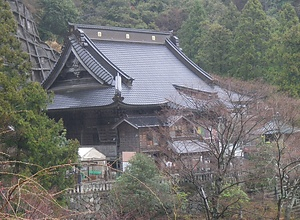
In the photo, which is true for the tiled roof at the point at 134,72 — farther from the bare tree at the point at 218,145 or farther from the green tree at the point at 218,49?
the green tree at the point at 218,49

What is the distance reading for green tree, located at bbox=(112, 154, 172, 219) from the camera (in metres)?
11.2

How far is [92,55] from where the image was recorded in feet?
60.9

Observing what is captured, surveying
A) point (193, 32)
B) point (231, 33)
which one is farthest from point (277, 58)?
point (193, 32)

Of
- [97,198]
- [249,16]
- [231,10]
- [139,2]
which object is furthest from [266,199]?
[139,2]

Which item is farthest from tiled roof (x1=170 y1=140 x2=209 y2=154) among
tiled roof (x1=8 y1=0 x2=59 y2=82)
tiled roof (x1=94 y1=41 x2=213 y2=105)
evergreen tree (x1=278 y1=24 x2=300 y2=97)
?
tiled roof (x1=8 y1=0 x2=59 y2=82)

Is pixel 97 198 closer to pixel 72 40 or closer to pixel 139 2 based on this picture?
pixel 72 40

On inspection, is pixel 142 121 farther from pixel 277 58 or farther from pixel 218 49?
pixel 218 49

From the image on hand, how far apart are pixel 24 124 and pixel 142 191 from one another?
3538 mm

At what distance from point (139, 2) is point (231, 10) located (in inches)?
643

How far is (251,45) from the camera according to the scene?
996 inches

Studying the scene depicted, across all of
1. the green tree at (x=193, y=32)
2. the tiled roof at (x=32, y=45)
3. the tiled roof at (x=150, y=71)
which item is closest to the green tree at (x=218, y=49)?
the green tree at (x=193, y=32)

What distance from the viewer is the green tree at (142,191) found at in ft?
36.6

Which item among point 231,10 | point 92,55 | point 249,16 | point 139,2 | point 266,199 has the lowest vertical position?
point 266,199

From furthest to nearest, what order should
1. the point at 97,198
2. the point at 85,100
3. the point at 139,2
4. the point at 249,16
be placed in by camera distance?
the point at 139,2 < the point at 249,16 < the point at 85,100 < the point at 97,198
